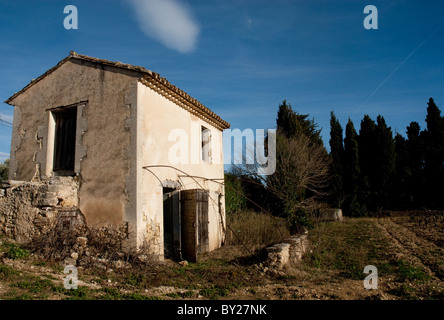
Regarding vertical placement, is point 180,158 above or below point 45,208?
above

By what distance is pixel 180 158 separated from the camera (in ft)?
27.9

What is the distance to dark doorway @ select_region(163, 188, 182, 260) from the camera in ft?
25.6

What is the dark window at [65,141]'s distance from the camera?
7652 millimetres

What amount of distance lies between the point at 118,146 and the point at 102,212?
1603 millimetres

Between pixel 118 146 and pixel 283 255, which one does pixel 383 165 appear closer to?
pixel 283 255

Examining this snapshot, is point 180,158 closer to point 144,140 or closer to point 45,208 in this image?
point 144,140

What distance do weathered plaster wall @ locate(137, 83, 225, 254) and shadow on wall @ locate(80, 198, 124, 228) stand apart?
55cm

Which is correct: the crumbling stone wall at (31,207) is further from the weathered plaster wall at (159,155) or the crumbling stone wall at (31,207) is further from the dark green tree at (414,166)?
the dark green tree at (414,166)

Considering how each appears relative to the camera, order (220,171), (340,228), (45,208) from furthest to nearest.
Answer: (340,228), (220,171), (45,208)
